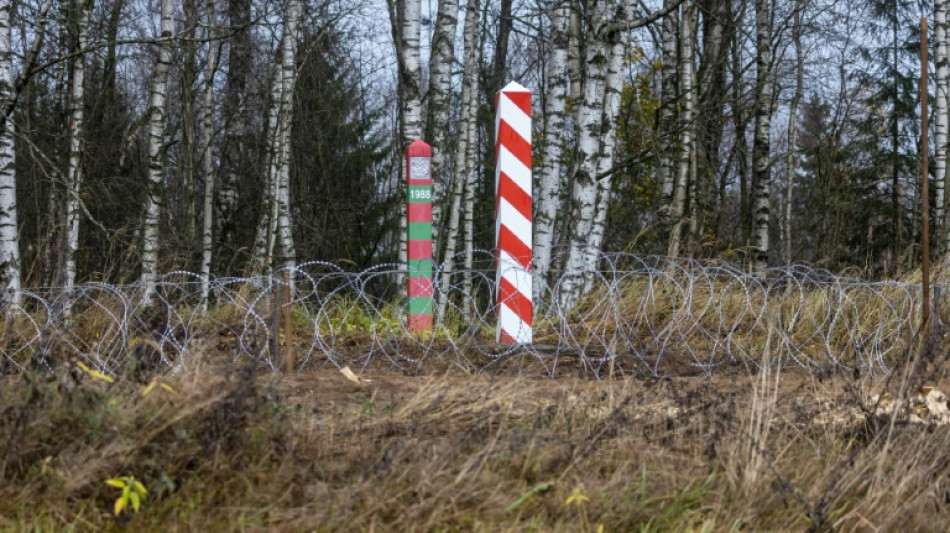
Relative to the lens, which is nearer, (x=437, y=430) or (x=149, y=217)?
(x=437, y=430)

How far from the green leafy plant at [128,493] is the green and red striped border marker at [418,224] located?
4676mm

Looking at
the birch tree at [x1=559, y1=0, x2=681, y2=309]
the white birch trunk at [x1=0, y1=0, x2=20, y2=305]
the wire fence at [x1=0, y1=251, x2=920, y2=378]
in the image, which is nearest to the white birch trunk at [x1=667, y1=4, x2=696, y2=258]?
the wire fence at [x1=0, y1=251, x2=920, y2=378]

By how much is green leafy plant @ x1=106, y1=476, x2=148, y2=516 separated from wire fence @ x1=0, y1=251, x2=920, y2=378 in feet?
6.92

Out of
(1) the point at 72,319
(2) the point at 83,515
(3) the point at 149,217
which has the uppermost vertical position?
(3) the point at 149,217

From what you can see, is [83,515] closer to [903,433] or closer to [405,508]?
[405,508]

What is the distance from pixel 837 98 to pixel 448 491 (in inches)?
794

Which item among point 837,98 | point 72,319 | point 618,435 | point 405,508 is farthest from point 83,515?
point 837,98

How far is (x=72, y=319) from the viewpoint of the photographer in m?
7.37

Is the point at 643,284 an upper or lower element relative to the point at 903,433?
upper

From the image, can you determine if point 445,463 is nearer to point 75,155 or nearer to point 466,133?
point 75,155

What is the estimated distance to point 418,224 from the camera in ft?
27.6

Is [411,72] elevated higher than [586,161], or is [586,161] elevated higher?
[411,72]

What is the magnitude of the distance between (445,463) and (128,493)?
1151 mm

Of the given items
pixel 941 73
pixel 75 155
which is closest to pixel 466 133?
pixel 75 155
